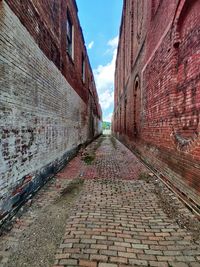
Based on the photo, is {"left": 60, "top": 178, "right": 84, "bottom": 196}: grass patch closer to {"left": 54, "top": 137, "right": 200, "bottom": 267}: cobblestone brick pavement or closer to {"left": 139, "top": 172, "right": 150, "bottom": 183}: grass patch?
{"left": 54, "top": 137, "right": 200, "bottom": 267}: cobblestone brick pavement

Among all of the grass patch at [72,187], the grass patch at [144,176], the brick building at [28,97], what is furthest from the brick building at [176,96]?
the brick building at [28,97]

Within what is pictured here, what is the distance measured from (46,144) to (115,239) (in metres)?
3.31

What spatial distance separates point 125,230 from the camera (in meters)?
3.00

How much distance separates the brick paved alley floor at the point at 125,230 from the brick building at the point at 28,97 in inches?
24.3

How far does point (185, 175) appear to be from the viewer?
4.21m

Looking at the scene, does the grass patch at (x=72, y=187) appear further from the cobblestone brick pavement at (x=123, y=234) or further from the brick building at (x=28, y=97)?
the brick building at (x=28, y=97)

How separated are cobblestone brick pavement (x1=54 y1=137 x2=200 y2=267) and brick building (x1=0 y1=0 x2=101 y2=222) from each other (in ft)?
3.75

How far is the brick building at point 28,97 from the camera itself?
3.28 metres

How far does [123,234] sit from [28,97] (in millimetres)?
3045

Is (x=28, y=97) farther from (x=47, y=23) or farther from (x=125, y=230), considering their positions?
(x=125, y=230)

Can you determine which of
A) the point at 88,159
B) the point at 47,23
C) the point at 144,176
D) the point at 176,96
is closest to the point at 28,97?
the point at 47,23

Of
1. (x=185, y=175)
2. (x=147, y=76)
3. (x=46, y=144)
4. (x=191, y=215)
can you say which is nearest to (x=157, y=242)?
(x=191, y=215)

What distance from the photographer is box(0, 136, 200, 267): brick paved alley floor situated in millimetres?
2355

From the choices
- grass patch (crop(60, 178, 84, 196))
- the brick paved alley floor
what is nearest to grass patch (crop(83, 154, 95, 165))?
grass patch (crop(60, 178, 84, 196))
